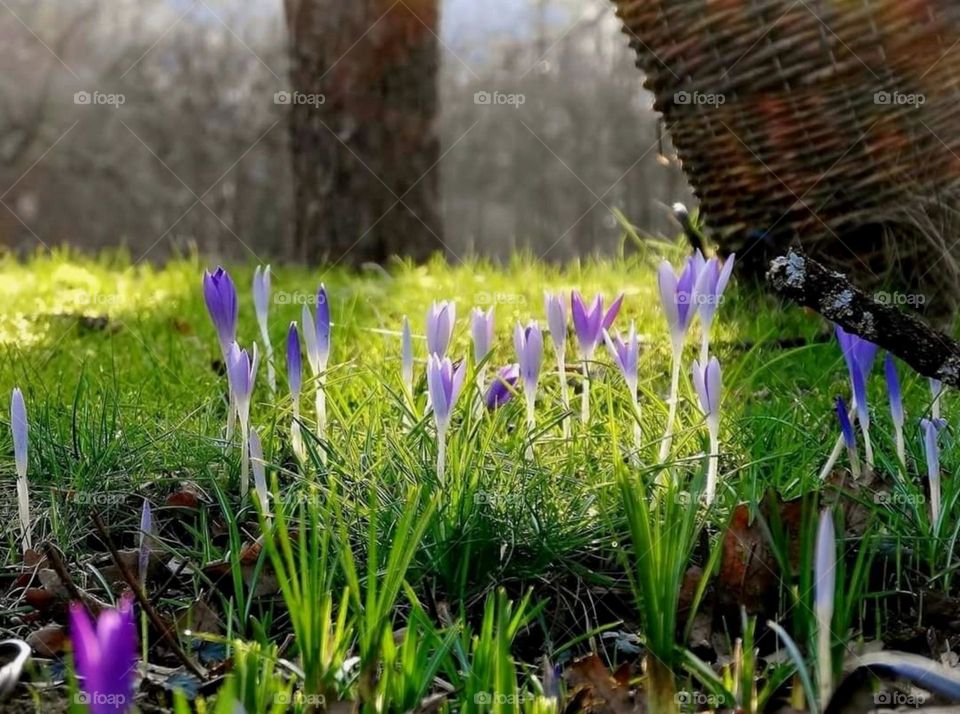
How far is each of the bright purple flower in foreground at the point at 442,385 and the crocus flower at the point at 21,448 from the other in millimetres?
564

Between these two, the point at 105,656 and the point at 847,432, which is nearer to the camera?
the point at 105,656

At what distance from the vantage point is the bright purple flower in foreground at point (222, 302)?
5.87ft

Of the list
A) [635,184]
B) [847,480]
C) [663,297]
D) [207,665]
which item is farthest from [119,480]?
[635,184]

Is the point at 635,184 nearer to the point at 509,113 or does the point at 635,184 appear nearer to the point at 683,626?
the point at 509,113

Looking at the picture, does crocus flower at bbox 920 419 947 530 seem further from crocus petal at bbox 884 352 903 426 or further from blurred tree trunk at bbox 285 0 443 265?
blurred tree trunk at bbox 285 0 443 265

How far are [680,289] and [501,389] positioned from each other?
525 mm

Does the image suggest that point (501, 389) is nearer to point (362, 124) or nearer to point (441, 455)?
point (441, 455)

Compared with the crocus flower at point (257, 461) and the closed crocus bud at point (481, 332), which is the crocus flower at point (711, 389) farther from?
the crocus flower at point (257, 461)

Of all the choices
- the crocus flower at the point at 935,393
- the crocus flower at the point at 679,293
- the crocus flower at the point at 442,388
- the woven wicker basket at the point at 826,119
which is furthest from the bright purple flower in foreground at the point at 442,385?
the woven wicker basket at the point at 826,119

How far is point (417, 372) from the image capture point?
2541 mm

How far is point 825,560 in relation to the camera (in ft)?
4.05

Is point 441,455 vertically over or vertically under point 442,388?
under

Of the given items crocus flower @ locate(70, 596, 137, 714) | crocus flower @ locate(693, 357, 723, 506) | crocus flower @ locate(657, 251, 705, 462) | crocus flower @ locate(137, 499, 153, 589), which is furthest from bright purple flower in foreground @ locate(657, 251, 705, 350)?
crocus flower @ locate(70, 596, 137, 714)

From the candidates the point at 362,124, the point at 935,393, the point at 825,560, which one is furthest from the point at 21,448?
the point at 362,124
